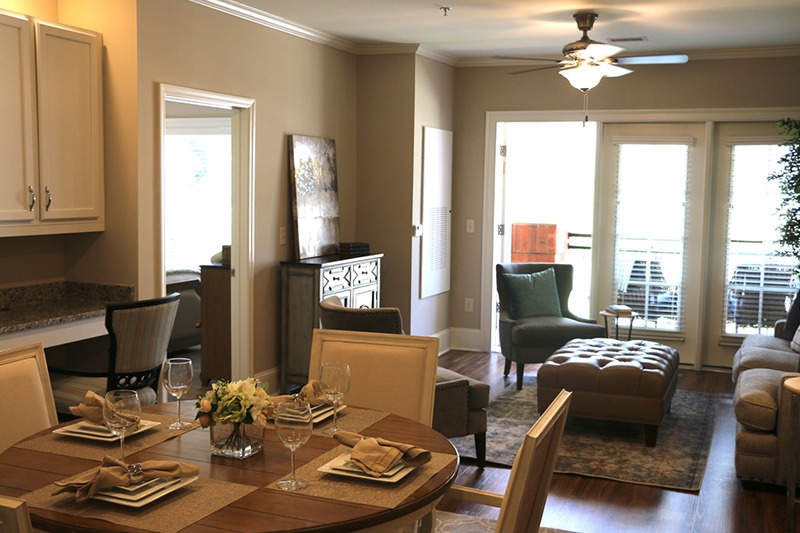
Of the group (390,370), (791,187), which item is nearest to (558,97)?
(791,187)

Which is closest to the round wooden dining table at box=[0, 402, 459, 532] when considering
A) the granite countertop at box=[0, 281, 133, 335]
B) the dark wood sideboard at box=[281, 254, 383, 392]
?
the granite countertop at box=[0, 281, 133, 335]

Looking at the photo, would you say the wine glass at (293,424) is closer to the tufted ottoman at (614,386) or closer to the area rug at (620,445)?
the area rug at (620,445)

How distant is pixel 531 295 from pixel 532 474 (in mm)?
4938

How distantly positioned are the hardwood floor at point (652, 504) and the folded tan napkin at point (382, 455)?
198cm

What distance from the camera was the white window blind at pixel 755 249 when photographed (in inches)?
276

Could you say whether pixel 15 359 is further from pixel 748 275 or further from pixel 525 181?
pixel 525 181

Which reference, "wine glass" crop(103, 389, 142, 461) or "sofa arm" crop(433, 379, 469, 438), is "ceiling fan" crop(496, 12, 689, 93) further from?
"wine glass" crop(103, 389, 142, 461)

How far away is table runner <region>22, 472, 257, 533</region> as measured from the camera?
5.71ft

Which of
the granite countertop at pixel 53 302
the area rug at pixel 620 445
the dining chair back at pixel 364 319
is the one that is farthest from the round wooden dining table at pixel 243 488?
the area rug at pixel 620 445

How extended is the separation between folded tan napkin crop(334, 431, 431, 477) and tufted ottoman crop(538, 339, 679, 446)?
9.81ft

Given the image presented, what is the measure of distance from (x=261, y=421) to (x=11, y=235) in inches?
99.6

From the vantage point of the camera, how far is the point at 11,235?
4.10m

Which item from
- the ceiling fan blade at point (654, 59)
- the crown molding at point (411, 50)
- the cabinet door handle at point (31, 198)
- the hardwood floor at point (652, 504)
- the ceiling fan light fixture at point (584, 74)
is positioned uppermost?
the crown molding at point (411, 50)

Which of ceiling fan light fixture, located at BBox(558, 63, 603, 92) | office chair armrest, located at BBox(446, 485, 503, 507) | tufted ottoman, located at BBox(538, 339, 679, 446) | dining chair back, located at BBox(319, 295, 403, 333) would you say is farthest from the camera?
ceiling fan light fixture, located at BBox(558, 63, 603, 92)
